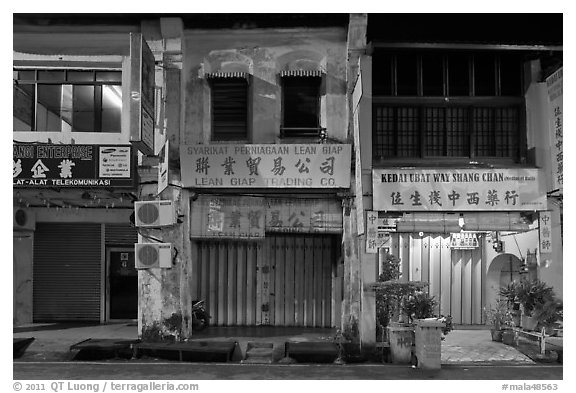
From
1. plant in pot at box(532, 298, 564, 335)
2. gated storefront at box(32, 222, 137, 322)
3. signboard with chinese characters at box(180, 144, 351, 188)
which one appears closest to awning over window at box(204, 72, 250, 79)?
signboard with chinese characters at box(180, 144, 351, 188)

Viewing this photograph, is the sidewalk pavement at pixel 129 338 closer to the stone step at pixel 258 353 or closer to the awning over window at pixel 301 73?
the stone step at pixel 258 353

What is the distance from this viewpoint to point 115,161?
12.8 m

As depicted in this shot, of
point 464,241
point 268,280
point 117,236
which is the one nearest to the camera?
point 268,280

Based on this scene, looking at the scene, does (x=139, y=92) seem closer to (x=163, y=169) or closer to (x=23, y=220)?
(x=163, y=169)

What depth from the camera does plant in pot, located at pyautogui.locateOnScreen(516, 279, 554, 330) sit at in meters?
12.5

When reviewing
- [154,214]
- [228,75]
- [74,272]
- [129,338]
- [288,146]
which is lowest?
[129,338]

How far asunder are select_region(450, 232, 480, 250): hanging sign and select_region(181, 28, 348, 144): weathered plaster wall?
14.3 ft

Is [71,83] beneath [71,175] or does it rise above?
above

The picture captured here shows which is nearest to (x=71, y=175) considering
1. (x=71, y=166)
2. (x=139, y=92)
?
(x=71, y=166)

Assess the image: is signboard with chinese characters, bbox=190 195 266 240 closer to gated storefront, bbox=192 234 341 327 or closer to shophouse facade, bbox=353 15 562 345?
gated storefront, bbox=192 234 341 327

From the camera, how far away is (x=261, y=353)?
1206cm

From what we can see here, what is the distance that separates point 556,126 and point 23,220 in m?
12.7

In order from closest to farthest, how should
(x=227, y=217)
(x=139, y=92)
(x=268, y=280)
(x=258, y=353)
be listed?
1. (x=139, y=92)
2. (x=258, y=353)
3. (x=227, y=217)
4. (x=268, y=280)
